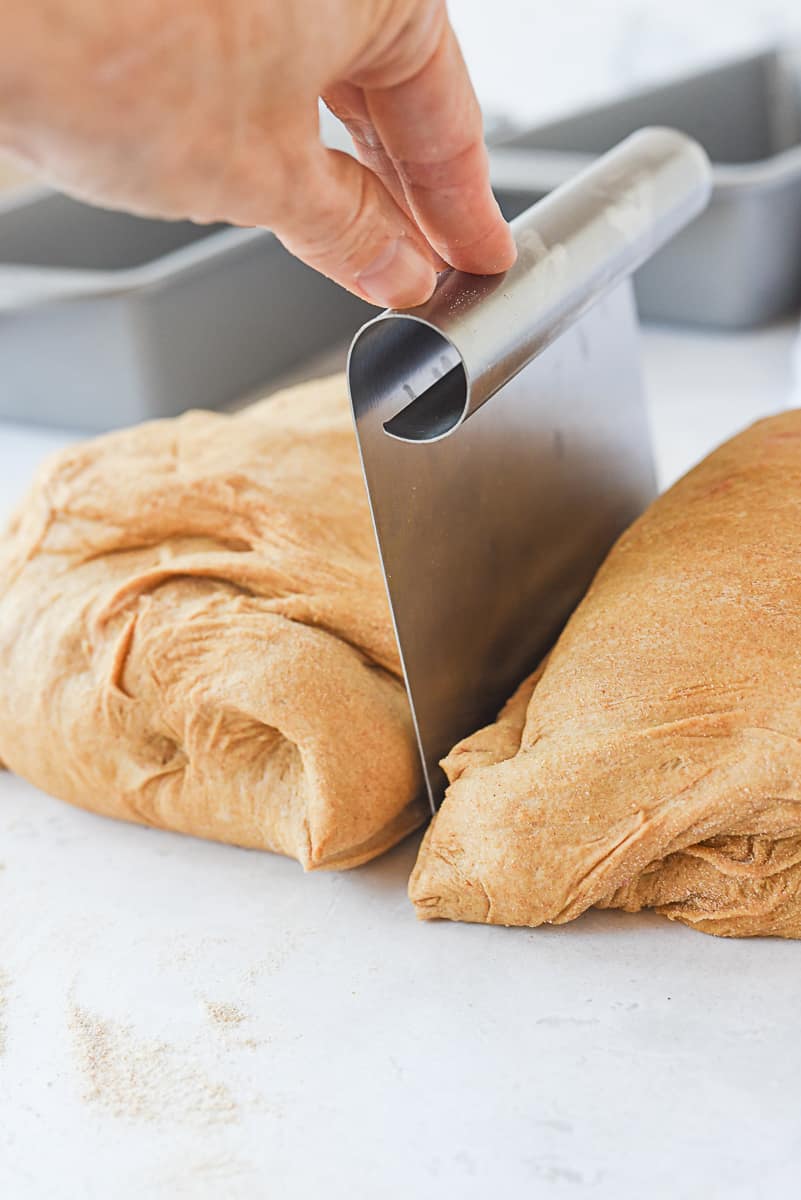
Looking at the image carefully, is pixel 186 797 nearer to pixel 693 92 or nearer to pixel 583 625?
pixel 583 625

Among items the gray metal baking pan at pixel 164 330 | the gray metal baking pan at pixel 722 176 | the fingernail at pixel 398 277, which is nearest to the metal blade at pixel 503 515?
the fingernail at pixel 398 277

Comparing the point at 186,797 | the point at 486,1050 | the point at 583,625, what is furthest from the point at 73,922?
the point at 583,625

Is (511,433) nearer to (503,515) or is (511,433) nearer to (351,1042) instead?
(503,515)

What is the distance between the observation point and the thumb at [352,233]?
A: 0.75m

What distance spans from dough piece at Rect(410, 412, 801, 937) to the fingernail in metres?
0.37

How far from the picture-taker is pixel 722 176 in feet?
7.18

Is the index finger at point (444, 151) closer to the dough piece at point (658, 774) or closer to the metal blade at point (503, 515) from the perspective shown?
the metal blade at point (503, 515)

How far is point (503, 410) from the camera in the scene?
4.04 ft

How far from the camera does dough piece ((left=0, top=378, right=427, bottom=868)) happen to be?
1.13 metres

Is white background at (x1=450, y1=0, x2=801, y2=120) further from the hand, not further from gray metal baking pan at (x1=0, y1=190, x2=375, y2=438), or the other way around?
the hand

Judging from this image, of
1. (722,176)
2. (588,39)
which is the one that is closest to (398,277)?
(722,176)

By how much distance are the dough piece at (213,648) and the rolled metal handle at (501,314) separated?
273mm

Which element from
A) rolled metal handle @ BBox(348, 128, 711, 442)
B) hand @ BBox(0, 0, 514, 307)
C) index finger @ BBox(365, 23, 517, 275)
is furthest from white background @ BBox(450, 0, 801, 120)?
hand @ BBox(0, 0, 514, 307)

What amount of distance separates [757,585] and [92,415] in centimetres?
149
